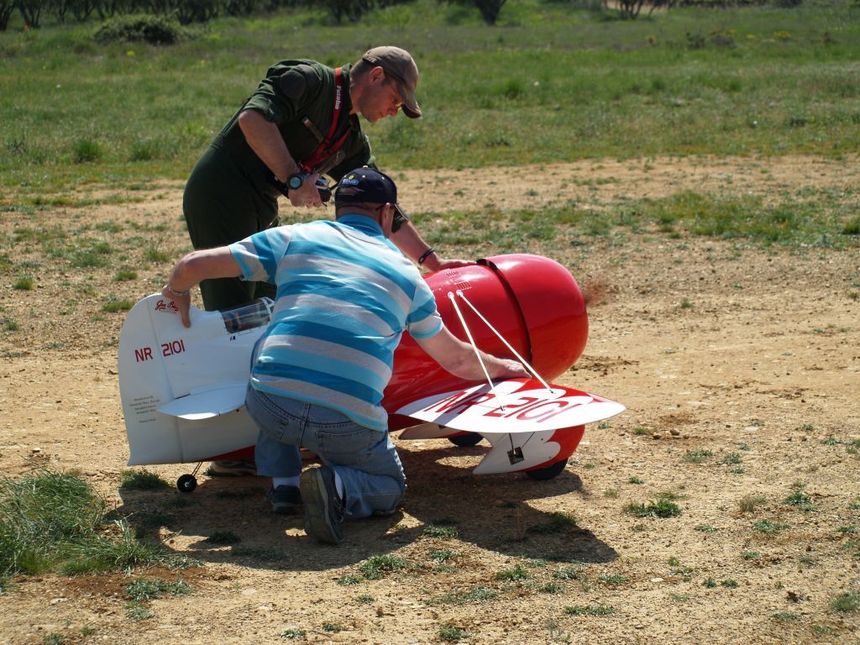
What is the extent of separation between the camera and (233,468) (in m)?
5.99

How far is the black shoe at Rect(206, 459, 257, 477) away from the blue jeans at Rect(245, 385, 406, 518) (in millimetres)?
489

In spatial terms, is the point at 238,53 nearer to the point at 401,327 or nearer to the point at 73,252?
the point at 73,252

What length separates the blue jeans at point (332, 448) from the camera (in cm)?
505

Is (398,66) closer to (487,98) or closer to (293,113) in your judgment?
(293,113)

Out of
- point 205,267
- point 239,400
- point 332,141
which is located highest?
point 332,141

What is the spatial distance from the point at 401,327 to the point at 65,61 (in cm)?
3437

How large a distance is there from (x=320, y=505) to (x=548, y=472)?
1.51 m

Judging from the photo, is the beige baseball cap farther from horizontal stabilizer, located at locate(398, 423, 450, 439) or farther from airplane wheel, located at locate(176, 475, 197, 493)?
airplane wheel, located at locate(176, 475, 197, 493)

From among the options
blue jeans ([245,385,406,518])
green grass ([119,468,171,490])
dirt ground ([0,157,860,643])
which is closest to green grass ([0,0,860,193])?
dirt ground ([0,157,860,643])

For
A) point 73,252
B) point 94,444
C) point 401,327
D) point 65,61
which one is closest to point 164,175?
point 73,252

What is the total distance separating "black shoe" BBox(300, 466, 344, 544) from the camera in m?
4.94

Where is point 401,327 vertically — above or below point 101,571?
above

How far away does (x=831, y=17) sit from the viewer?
192 ft

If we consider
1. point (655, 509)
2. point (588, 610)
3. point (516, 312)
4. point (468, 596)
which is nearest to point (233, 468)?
point (516, 312)
